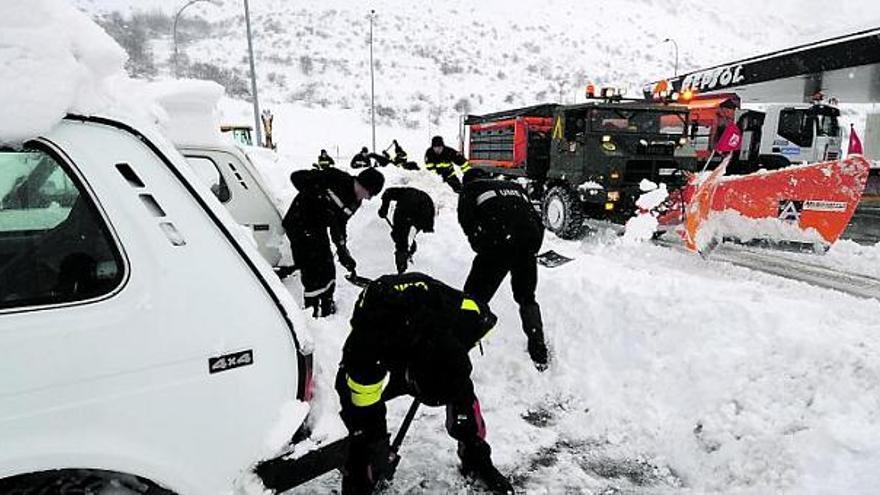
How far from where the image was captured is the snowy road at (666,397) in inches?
115

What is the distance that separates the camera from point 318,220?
5180 millimetres

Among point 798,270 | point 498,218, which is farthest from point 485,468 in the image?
point 798,270

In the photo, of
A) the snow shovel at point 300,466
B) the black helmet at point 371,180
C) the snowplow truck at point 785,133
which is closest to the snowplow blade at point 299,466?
the snow shovel at point 300,466

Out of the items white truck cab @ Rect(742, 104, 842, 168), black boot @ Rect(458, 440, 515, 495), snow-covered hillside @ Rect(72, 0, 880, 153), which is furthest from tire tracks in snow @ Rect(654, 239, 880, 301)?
snow-covered hillside @ Rect(72, 0, 880, 153)

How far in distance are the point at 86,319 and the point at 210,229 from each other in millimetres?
426

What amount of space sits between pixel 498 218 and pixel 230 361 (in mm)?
2788

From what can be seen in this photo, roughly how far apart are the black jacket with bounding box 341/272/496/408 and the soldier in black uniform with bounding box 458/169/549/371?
4.99 ft

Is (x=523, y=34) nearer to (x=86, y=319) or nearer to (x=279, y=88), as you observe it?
(x=279, y=88)

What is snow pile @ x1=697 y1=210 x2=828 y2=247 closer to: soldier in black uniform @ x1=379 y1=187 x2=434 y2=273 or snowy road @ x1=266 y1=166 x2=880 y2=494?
snowy road @ x1=266 y1=166 x2=880 y2=494

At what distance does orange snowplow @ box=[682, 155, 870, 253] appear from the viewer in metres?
6.02

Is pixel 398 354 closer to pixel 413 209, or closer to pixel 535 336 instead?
pixel 535 336

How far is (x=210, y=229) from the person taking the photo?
1827 millimetres

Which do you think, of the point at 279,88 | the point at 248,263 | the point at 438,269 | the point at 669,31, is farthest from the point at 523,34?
the point at 248,263

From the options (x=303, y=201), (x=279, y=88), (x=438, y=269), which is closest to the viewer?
(x=303, y=201)
